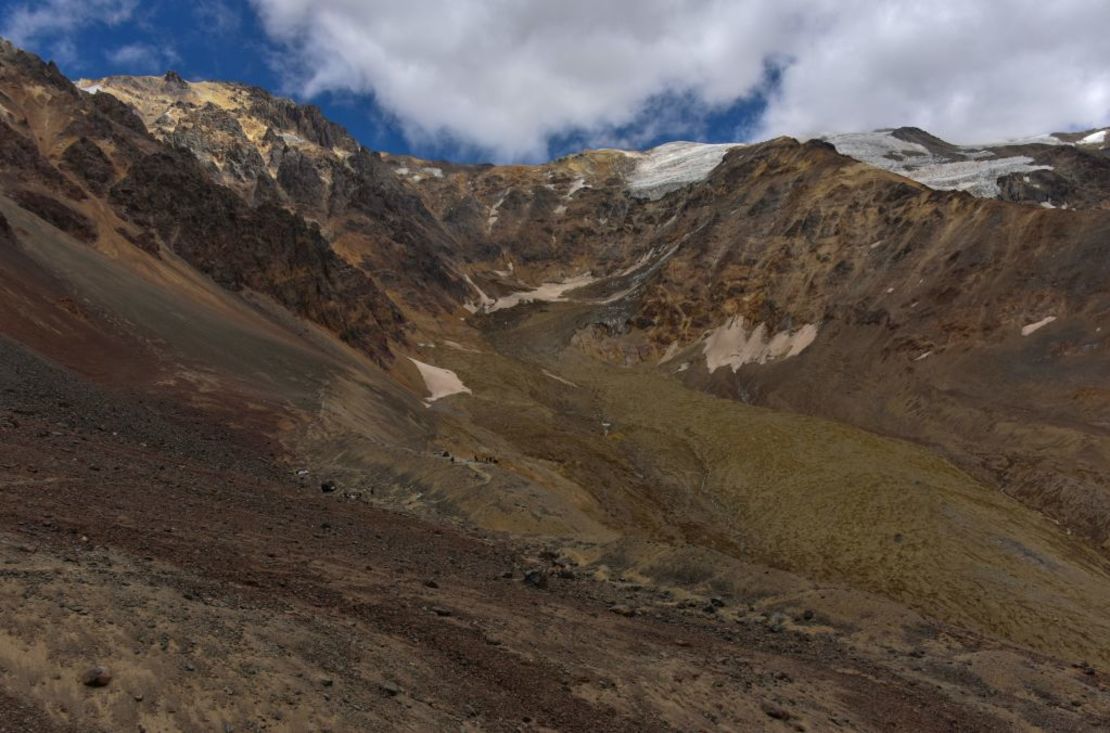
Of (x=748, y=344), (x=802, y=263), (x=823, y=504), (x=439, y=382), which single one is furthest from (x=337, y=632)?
(x=802, y=263)

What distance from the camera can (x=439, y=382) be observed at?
2734 inches

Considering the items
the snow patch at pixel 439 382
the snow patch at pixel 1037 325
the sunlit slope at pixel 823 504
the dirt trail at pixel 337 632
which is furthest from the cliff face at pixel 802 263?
the dirt trail at pixel 337 632

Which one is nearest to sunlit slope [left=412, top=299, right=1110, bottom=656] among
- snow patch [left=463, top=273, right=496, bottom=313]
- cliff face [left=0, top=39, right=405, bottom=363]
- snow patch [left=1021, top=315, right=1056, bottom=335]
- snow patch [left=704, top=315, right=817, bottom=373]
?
snow patch [left=704, top=315, right=817, bottom=373]

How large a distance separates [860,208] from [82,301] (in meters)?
81.0

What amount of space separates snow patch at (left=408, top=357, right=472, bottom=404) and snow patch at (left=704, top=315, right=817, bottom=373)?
28241 mm

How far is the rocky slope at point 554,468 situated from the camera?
32.0 feet

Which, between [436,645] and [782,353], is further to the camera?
[782,353]

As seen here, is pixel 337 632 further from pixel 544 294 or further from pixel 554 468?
pixel 544 294

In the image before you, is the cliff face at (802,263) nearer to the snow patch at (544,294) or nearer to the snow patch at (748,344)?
the snow patch at (748,344)

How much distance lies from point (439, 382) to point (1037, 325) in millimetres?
50786

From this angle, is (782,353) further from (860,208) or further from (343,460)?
(343,460)

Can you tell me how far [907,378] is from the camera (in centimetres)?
6009

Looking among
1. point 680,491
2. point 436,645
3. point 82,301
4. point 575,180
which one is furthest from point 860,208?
point 575,180

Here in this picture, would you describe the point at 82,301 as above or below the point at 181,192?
below
